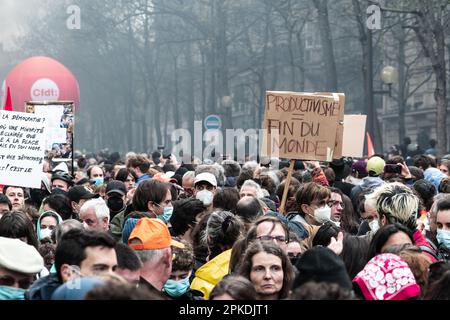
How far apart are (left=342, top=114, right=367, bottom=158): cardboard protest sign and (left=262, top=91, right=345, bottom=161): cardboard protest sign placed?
4469 mm

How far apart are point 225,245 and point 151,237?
124 centimetres

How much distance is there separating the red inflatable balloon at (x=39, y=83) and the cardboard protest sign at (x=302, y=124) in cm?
1596

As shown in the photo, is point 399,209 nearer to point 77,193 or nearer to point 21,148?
point 21,148

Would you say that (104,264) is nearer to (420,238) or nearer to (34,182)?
(420,238)

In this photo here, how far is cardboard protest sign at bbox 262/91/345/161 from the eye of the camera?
34.0 ft

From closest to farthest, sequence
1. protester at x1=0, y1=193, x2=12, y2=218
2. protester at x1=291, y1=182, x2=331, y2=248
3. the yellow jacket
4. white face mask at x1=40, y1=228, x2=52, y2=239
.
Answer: the yellow jacket
white face mask at x1=40, y1=228, x2=52, y2=239
protester at x1=291, y1=182, x2=331, y2=248
protester at x1=0, y1=193, x2=12, y2=218

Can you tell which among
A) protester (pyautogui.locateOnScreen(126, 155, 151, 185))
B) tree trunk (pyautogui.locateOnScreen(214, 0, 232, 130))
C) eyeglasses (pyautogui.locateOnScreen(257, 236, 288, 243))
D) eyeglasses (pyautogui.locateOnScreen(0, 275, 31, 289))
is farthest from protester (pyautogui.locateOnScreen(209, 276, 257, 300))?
tree trunk (pyautogui.locateOnScreen(214, 0, 232, 130))

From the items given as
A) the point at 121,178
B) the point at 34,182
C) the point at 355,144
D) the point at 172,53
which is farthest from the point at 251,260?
the point at 172,53

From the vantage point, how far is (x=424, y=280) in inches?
227

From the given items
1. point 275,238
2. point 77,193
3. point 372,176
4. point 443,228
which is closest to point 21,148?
point 77,193

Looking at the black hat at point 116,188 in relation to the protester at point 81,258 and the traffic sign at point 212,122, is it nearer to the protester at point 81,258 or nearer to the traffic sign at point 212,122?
the protester at point 81,258

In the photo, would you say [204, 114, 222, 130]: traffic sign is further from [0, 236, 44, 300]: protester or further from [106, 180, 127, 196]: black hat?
[0, 236, 44, 300]: protester

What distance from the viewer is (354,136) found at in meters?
15.2

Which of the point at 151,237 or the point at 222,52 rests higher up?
the point at 222,52
